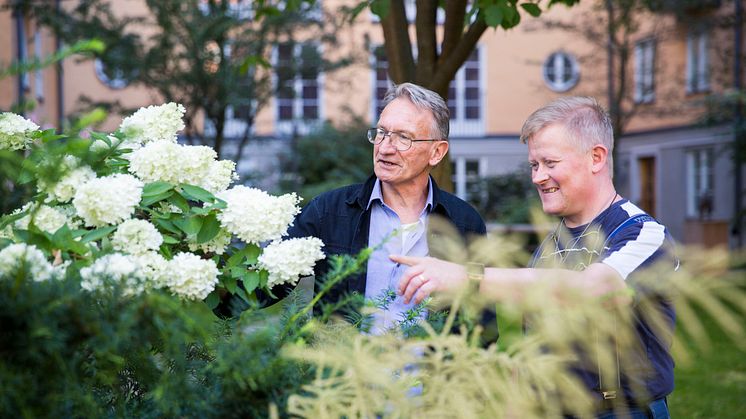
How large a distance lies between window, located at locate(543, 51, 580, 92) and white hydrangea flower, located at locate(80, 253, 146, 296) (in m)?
27.6

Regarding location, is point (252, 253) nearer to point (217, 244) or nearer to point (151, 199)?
point (217, 244)

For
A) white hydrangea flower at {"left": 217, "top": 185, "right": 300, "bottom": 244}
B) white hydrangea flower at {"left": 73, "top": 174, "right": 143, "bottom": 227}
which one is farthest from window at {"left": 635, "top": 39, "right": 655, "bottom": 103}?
white hydrangea flower at {"left": 73, "top": 174, "right": 143, "bottom": 227}

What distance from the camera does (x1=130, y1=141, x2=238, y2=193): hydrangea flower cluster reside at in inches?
69.4

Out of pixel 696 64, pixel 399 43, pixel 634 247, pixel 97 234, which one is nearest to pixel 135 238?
pixel 97 234

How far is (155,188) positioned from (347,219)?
134 centimetres

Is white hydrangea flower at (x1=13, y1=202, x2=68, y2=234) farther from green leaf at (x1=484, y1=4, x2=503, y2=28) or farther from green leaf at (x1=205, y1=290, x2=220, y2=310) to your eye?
green leaf at (x1=484, y1=4, x2=503, y2=28)

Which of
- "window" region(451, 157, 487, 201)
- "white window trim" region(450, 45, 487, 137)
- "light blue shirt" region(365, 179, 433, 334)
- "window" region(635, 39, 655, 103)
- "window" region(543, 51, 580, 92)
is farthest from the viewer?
"white window trim" region(450, 45, 487, 137)

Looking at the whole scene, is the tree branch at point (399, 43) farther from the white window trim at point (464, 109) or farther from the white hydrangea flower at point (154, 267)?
the white window trim at point (464, 109)

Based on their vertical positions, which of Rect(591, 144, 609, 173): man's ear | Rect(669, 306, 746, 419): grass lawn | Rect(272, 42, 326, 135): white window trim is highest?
Rect(272, 42, 326, 135): white window trim

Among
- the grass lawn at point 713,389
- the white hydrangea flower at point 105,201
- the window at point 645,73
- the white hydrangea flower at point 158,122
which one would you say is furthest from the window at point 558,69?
the white hydrangea flower at point 105,201

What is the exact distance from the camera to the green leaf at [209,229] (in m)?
1.73

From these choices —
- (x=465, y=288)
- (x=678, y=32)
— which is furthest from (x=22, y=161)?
(x=678, y=32)

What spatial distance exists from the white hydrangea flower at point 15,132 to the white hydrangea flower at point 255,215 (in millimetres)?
436

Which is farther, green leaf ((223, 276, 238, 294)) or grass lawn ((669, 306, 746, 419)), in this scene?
grass lawn ((669, 306, 746, 419))
